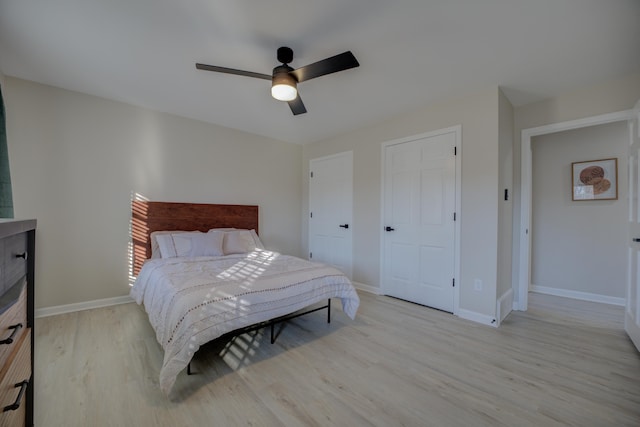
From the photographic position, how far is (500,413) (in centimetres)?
156

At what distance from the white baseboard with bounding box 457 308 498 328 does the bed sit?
127 centimetres

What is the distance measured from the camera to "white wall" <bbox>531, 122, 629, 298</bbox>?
3.50 m

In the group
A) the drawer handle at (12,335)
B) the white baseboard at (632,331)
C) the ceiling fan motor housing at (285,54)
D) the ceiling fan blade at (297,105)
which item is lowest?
the white baseboard at (632,331)

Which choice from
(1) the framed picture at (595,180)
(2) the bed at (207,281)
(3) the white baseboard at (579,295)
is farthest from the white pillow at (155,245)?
(1) the framed picture at (595,180)

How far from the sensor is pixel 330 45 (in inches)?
88.8

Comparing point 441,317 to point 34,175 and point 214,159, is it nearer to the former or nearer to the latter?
point 214,159

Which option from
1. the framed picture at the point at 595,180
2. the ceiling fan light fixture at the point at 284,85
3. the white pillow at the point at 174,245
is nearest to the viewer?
the ceiling fan light fixture at the point at 284,85

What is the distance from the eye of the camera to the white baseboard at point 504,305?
9.23 feet

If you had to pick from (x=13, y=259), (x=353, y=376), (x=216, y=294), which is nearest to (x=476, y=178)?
(x=353, y=376)

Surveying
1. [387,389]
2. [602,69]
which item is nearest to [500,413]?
[387,389]

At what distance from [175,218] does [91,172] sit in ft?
3.38

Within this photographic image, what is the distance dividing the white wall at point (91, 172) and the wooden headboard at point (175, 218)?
0.10m

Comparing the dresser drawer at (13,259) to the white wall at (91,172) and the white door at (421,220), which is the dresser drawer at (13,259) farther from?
the white door at (421,220)

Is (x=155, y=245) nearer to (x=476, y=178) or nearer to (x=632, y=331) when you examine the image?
(x=476, y=178)
